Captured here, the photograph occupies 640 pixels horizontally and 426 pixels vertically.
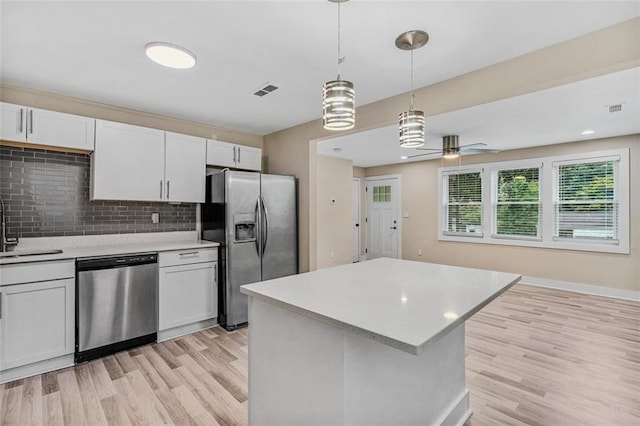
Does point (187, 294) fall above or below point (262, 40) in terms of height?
below

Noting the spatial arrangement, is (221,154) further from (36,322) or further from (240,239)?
(36,322)

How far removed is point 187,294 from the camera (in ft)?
10.7

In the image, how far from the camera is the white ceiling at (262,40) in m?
1.80

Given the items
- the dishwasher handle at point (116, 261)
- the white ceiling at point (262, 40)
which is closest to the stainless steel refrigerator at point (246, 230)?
the dishwasher handle at point (116, 261)

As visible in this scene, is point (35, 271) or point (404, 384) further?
point (35, 271)

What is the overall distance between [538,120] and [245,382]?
13.9 ft

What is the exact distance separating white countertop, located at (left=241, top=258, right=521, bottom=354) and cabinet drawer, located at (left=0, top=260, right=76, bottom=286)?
1930 mm

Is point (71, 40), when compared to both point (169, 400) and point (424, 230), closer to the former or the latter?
point (169, 400)

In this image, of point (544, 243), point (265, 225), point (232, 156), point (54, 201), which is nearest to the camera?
point (54, 201)

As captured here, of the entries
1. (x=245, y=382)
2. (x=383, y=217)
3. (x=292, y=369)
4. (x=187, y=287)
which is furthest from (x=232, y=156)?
(x=383, y=217)

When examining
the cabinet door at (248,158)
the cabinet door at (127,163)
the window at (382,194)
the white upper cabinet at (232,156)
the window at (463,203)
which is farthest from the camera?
the window at (382,194)

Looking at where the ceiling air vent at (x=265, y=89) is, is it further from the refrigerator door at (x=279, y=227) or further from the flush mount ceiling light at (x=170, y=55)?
the refrigerator door at (x=279, y=227)

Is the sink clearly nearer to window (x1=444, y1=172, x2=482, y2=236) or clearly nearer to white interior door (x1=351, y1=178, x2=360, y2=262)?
white interior door (x1=351, y1=178, x2=360, y2=262)

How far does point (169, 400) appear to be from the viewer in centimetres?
214
